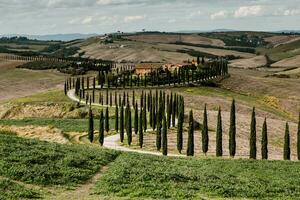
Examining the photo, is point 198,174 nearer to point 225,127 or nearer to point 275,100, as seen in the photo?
point 225,127

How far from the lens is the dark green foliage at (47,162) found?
132 ft

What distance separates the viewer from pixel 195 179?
44781mm

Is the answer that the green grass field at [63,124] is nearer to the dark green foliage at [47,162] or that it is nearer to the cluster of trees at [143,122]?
the cluster of trees at [143,122]

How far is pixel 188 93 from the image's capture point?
15138cm

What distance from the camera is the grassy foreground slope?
1544 inches

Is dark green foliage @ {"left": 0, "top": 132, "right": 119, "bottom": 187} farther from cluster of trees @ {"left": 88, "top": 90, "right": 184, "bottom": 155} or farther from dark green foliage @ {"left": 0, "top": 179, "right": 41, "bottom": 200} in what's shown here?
cluster of trees @ {"left": 88, "top": 90, "right": 184, "bottom": 155}

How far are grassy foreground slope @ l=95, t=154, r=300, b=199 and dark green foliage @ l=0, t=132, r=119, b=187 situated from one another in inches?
76.3

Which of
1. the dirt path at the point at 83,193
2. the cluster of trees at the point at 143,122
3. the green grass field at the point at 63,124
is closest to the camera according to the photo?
the dirt path at the point at 83,193

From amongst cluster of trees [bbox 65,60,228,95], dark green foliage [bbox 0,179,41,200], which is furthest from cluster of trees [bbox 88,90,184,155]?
cluster of trees [bbox 65,60,228,95]

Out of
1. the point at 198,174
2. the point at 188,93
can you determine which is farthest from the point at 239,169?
the point at 188,93

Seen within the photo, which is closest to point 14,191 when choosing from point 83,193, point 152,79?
point 83,193

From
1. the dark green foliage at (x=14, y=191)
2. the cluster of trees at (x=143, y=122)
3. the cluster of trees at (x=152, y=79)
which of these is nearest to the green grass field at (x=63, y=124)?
the cluster of trees at (x=143, y=122)

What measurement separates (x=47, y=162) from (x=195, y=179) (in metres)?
13.0

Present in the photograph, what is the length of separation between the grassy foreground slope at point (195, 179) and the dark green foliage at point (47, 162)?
194cm
